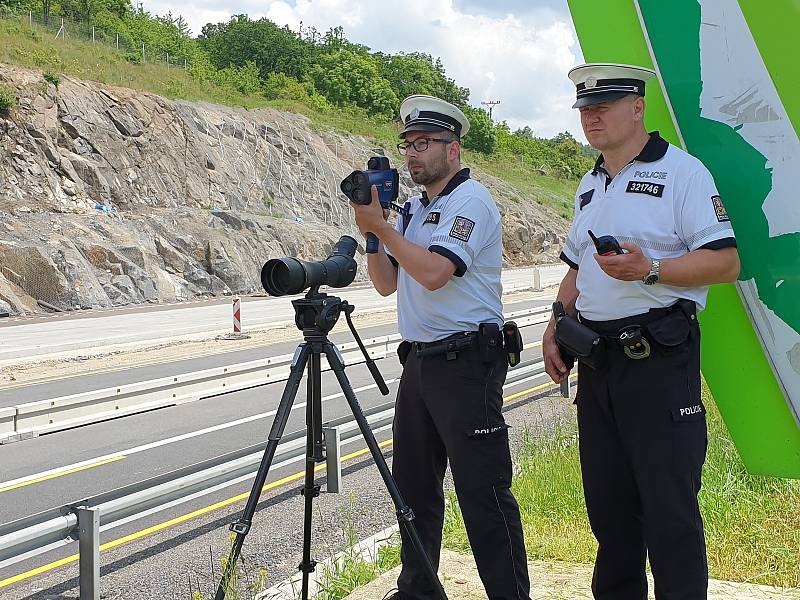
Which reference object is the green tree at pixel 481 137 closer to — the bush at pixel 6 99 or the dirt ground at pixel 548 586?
the bush at pixel 6 99

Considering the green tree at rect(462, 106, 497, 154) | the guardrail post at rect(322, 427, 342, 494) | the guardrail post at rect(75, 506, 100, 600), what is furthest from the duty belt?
the green tree at rect(462, 106, 497, 154)

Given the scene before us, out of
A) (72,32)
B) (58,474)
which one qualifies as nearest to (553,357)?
(58,474)

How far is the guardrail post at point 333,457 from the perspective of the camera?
5.84 meters

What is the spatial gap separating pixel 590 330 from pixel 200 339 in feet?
50.9

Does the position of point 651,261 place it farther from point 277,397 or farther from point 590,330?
point 277,397

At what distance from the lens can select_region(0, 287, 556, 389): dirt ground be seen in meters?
13.4

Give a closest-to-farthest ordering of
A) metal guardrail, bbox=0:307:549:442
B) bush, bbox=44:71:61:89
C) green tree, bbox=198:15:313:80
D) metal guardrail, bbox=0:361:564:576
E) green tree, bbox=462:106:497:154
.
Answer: metal guardrail, bbox=0:361:564:576, metal guardrail, bbox=0:307:549:442, bush, bbox=44:71:61:89, green tree, bbox=198:15:313:80, green tree, bbox=462:106:497:154

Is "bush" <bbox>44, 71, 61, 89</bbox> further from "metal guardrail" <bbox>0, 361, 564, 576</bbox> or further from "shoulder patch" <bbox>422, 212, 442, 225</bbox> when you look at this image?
"shoulder patch" <bbox>422, 212, 442, 225</bbox>

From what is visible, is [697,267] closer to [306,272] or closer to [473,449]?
[473,449]

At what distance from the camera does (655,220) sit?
296cm

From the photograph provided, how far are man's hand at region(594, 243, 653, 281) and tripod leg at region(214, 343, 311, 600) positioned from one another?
1.14 m

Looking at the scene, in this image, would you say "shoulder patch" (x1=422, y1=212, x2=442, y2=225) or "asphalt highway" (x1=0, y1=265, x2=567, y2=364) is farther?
"asphalt highway" (x1=0, y1=265, x2=567, y2=364)

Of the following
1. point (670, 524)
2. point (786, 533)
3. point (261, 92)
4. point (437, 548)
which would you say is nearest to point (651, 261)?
point (670, 524)

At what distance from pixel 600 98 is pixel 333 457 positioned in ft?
11.4
